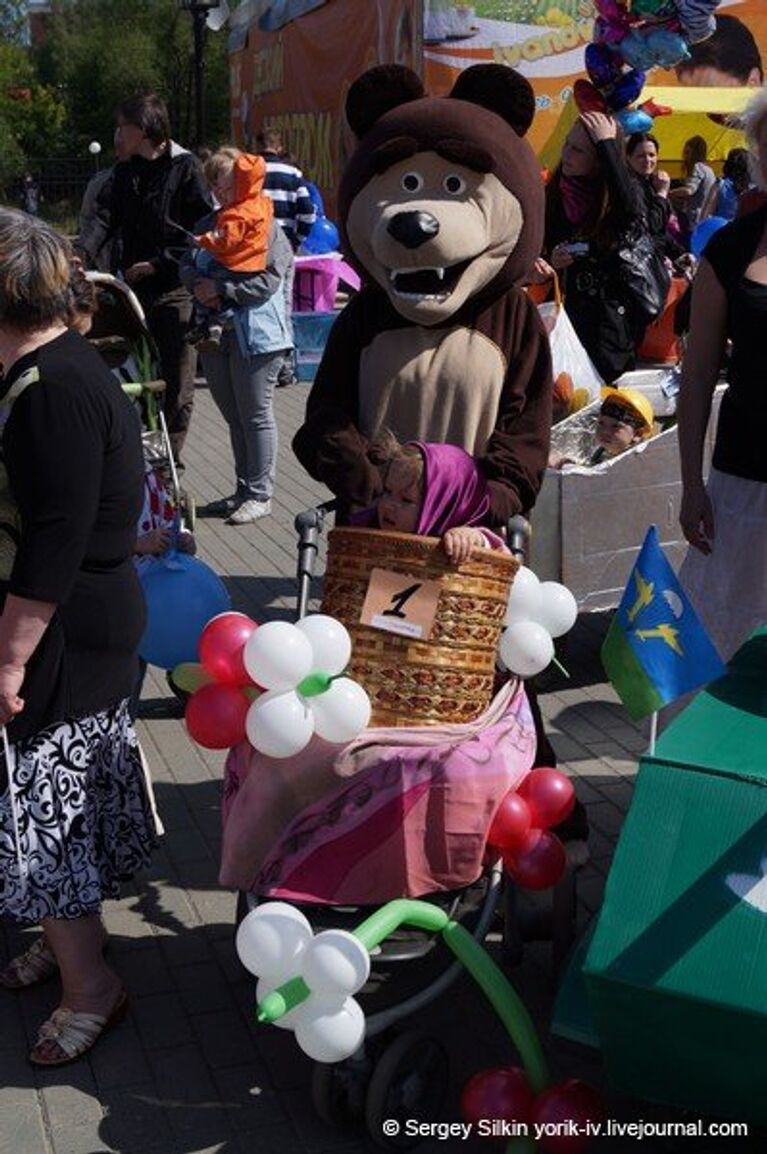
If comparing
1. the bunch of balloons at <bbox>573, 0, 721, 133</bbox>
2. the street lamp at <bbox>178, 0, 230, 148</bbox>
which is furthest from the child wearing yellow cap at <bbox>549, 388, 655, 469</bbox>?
the street lamp at <bbox>178, 0, 230, 148</bbox>

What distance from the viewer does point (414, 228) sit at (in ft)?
11.0

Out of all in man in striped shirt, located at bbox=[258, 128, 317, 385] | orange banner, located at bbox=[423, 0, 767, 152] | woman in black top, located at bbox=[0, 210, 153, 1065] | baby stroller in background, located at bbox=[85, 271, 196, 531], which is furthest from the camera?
orange banner, located at bbox=[423, 0, 767, 152]

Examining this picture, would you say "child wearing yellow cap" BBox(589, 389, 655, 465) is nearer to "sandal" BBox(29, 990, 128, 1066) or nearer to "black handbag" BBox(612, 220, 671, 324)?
"black handbag" BBox(612, 220, 671, 324)

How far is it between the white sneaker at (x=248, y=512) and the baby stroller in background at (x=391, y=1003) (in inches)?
188

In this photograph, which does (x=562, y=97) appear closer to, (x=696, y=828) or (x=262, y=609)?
(x=262, y=609)

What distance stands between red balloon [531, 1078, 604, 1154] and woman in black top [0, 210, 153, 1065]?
111cm

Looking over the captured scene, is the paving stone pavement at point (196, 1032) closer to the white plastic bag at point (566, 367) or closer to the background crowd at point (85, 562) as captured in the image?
the background crowd at point (85, 562)

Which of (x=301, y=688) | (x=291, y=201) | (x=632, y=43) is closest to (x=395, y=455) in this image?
(x=301, y=688)

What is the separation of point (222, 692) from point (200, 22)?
1766 cm

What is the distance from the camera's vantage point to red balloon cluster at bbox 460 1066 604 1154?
266 cm

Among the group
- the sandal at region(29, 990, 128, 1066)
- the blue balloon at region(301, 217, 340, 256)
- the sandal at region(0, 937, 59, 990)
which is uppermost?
the sandal at region(29, 990, 128, 1066)

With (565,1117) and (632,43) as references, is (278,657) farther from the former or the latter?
(632,43)

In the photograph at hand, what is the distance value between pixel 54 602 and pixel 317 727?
62 centimetres

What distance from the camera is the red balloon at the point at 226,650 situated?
3033mm
